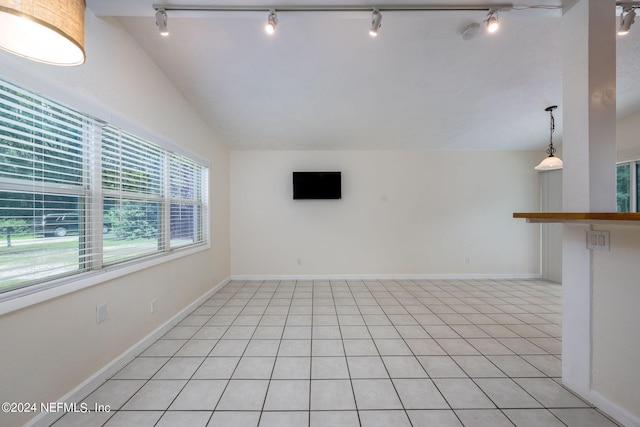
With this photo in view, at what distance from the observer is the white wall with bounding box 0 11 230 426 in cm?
126

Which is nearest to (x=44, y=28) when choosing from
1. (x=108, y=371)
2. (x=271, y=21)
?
(x=271, y=21)

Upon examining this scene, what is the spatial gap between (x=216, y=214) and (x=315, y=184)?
75.3 inches

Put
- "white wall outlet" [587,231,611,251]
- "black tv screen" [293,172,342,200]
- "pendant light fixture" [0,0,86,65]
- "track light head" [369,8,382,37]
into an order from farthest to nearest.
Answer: "black tv screen" [293,172,342,200], "track light head" [369,8,382,37], "white wall outlet" [587,231,611,251], "pendant light fixture" [0,0,86,65]

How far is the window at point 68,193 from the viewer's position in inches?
49.6

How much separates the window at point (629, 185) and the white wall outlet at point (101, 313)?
6.30m

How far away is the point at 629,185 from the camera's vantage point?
10.9 feet

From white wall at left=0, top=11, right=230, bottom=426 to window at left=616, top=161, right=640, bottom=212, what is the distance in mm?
6147

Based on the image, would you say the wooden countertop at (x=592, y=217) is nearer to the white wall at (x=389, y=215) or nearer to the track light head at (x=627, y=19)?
the track light head at (x=627, y=19)

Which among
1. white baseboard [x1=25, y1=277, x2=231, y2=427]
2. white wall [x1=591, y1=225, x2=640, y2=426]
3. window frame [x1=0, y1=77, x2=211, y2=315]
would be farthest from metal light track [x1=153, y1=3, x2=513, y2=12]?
white baseboard [x1=25, y1=277, x2=231, y2=427]

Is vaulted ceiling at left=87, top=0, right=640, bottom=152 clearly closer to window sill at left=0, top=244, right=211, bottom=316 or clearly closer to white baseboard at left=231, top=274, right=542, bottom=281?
window sill at left=0, top=244, right=211, bottom=316

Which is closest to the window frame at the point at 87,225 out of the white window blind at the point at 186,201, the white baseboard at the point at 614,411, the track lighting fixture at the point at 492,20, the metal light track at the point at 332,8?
the white window blind at the point at 186,201

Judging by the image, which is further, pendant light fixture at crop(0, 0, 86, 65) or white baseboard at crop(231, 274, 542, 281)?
white baseboard at crop(231, 274, 542, 281)

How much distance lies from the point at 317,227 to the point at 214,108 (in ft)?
8.86

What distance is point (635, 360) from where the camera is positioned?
136cm
